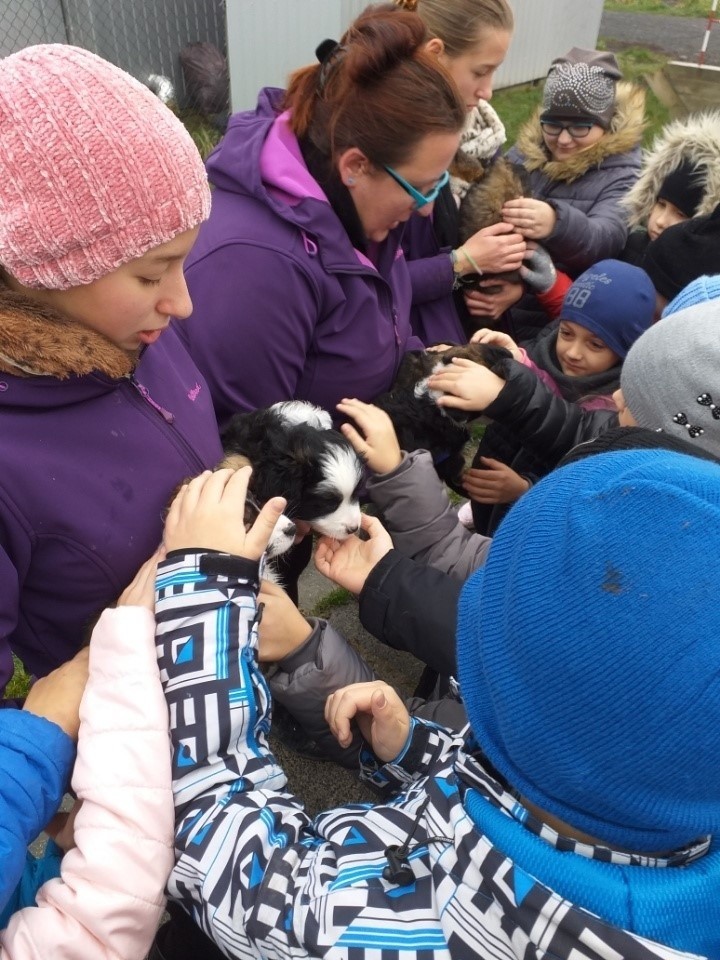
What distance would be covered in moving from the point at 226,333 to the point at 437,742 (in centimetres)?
133

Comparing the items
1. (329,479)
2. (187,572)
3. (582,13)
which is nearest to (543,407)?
(329,479)

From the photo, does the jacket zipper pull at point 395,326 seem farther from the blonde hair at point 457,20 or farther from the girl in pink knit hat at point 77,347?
the blonde hair at point 457,20

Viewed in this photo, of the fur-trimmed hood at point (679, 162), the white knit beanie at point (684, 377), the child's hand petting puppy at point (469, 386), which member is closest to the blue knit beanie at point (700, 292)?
the white knit beanie at point (684, 377)

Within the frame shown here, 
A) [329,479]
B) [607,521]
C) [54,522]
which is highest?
[607,521]

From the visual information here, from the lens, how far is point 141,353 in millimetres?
1752

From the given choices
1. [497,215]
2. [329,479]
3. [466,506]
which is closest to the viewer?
[329,479]

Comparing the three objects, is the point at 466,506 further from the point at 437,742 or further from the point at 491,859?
the point at 491,859

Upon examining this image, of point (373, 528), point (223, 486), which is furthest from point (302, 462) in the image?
point (223, 486)

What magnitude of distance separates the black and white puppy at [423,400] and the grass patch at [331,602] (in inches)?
39.3

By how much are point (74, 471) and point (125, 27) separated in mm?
8998

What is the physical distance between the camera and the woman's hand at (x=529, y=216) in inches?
146

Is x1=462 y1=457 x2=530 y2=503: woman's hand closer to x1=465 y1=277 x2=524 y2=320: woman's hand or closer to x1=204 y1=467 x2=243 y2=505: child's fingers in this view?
x1=465 y1=277 x2=524 y2=320: woman's hand

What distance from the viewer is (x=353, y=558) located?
215 centimetres

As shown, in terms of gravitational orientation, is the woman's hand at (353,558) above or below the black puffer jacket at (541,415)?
below
